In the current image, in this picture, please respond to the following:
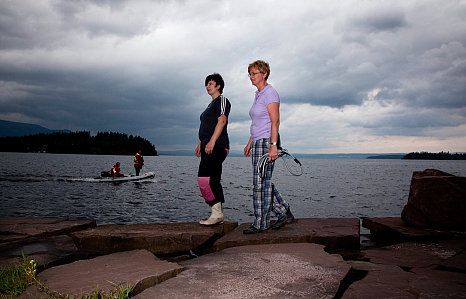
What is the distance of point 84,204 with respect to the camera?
2144 cm

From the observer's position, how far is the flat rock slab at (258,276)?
2822 mm

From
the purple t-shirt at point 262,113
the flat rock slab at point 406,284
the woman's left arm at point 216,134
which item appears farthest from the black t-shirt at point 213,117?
the flat rock slab at point 406,284

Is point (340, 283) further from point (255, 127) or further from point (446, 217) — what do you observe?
point (446, 217)

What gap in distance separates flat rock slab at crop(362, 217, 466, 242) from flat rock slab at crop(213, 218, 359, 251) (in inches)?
33.8

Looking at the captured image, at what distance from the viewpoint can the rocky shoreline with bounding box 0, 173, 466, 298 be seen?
9.70 feet

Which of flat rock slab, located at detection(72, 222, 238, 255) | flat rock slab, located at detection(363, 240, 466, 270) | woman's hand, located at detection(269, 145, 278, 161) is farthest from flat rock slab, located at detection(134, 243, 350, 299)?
woman's hand, located at detection(269, 145, 278, 161)

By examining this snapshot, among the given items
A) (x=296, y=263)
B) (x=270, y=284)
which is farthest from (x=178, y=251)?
(x=270, y=284)

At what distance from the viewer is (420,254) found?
4492 millimetres

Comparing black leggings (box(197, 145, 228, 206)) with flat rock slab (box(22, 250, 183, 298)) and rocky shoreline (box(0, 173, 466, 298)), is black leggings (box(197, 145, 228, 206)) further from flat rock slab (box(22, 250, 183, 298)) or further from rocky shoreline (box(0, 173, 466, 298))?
flat rock slab (box(22, 250, 183, 298))

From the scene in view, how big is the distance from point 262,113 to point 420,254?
302 cm

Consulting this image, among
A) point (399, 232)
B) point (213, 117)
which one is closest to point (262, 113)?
point (213, 117)

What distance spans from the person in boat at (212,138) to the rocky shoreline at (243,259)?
68cm

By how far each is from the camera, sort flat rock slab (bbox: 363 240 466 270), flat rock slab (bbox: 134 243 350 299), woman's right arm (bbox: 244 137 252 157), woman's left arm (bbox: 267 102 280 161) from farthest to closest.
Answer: woman's right arm (bbox: 244 137 252 157)
woman's left arm (bbox: 267 102 280 161)
flat rock slab (bbox: 363 240 466 270)
flat rock slab (bbox: 134 243 350 299)

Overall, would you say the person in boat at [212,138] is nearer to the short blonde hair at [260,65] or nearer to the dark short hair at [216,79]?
the dark short hair at [216,79]
